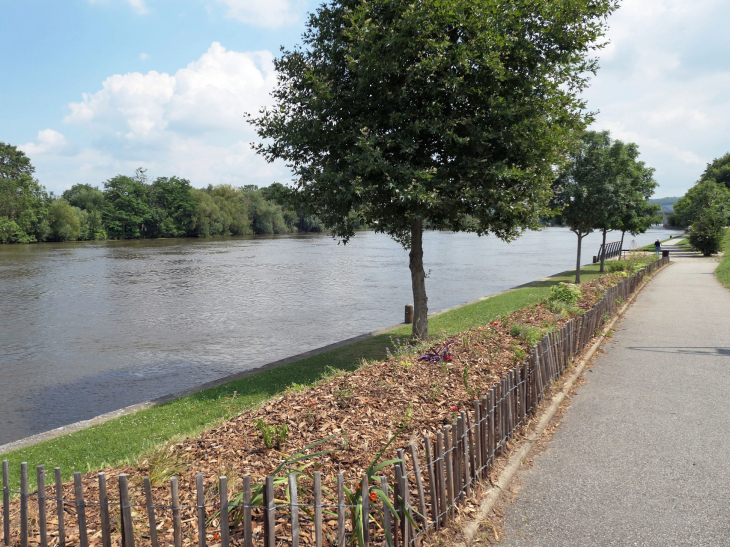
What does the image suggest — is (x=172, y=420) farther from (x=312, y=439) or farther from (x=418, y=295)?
(x=418, y=295)

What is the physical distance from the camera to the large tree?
9656 millimetres

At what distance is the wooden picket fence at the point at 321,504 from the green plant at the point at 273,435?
36.9 inches

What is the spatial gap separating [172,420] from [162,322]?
13.2 meters

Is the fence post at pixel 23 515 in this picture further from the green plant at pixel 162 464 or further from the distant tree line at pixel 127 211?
the distant tree line at pixel 127 211

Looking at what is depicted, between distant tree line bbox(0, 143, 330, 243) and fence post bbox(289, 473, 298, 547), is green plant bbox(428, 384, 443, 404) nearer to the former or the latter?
fence post bbox(289, 473, 298, 547)

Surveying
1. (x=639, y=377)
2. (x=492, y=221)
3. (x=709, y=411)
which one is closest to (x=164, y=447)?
(x=709, y=411)

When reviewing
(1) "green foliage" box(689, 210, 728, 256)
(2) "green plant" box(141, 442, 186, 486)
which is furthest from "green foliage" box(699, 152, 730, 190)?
(2) "green plant" box(141, 442, 186, 486)

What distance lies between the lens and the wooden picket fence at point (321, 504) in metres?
3.25

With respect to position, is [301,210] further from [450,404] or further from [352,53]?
[450,404]

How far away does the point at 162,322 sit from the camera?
21031 millimetres

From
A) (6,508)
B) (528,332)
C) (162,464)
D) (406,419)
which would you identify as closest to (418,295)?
(528,332)

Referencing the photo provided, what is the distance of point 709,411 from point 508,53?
6.86 m

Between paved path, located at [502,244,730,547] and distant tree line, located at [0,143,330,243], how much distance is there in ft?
225

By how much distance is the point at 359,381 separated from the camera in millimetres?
7082
